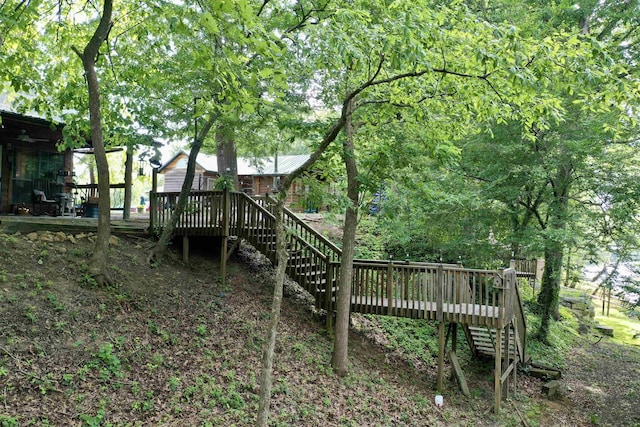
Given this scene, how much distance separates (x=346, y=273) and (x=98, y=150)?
5.23 m

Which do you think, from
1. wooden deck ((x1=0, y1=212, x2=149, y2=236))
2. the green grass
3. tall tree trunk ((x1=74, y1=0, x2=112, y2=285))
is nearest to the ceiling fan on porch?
wooden deck ((x1=0, y1=212, x2=149, y2=236))

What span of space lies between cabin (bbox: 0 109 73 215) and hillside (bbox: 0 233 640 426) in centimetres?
434

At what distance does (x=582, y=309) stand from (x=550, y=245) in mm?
12802

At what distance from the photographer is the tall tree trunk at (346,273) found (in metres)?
8.51

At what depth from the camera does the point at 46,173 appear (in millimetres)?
13727

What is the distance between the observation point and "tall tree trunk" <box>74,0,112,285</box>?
7473 millimetres

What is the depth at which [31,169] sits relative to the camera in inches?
524

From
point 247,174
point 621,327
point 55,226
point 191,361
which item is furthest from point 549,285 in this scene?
point 247,174

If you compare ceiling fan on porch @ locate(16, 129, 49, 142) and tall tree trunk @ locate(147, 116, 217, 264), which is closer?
tall tree trunk @ locate(147, 116, 217, 264)

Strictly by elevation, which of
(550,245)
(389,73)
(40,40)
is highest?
(40,40)

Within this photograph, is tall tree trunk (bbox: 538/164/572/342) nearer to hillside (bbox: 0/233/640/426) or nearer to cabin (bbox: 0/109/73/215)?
hillside (bbox: 0/233/640/426)

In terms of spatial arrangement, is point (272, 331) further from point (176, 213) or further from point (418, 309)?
point (176, 213)

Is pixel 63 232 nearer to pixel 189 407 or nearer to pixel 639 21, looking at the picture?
pixel 189 407

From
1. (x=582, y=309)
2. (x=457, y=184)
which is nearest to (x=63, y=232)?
(x=457, y=184)
